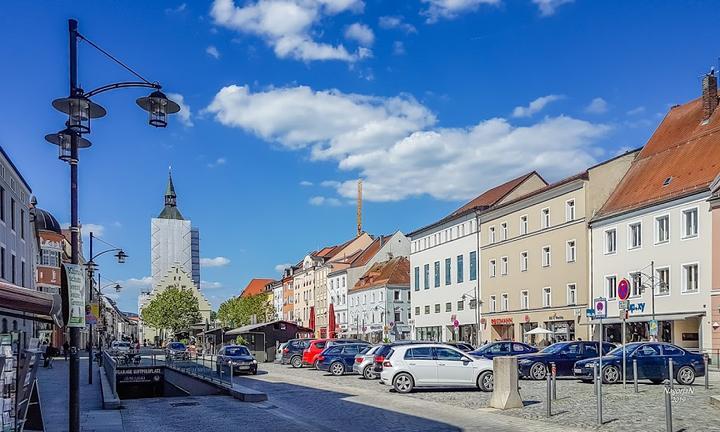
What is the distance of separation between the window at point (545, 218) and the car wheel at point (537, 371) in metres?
28.5

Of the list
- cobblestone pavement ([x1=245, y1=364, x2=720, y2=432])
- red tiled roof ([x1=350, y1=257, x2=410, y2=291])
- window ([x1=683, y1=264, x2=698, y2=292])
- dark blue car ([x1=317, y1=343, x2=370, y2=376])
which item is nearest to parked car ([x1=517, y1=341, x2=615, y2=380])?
cobblestone pavement ([x1=245, y1=364, x2=720, y2=432])

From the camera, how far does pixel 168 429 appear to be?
17078mm

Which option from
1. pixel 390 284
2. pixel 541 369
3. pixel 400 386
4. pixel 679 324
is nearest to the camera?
pixel 400 386

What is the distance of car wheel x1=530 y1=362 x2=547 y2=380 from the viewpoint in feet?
94.9

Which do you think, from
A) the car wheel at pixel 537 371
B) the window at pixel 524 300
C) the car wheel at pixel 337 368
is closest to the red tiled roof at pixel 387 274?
the window at pixel 524 300

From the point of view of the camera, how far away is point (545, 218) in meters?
56.7

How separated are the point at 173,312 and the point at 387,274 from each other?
137 ft

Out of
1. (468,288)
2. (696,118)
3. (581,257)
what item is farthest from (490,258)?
(696,118)

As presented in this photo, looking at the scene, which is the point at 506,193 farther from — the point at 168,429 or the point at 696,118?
the point at 168,429

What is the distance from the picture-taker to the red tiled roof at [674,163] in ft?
140

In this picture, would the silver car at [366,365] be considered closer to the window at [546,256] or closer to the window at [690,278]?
the window at [690,278]

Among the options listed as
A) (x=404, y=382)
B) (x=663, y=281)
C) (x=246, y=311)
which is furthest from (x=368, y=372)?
(x=246, y=311)

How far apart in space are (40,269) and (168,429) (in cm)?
5885

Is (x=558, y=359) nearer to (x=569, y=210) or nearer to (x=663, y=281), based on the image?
(x=663, y=281)
